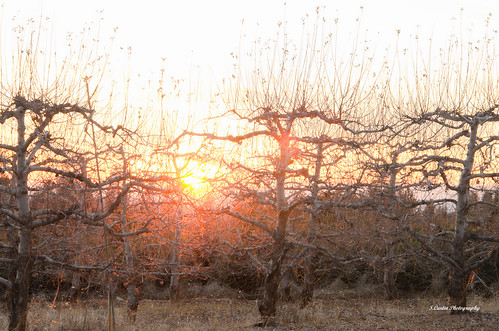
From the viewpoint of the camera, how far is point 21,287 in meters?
9.30

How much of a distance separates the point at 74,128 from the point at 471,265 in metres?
10.5

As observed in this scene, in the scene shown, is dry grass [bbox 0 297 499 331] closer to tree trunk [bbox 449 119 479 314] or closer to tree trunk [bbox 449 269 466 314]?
tree trunk [bbox 449 269 466 314]

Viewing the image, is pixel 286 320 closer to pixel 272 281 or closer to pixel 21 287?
pixel 272 281

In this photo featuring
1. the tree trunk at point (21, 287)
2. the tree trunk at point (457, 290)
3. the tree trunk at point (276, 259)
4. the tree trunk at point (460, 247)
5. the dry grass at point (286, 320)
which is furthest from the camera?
the tree trunk at point (457, 290)

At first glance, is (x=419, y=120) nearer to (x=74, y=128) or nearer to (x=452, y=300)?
(x=452, y=300)

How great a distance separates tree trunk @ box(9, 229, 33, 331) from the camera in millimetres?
9297

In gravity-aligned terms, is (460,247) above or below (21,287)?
above

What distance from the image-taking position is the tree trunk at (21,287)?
9297mm

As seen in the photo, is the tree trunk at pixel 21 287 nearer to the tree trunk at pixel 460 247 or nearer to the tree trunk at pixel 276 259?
the tree trunk at pixel 276 259

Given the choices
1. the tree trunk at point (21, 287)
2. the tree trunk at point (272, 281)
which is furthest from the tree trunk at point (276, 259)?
the tree trunk at point (21, 287)

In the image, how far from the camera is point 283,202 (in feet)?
39.8

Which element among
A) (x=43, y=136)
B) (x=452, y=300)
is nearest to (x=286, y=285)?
(x=452, y=300)

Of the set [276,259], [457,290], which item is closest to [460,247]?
[457,290]

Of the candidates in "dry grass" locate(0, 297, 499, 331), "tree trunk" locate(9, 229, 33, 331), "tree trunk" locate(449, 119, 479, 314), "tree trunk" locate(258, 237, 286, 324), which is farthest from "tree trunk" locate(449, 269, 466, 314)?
"tree trunk" locate(9, 229, 33, 331)
